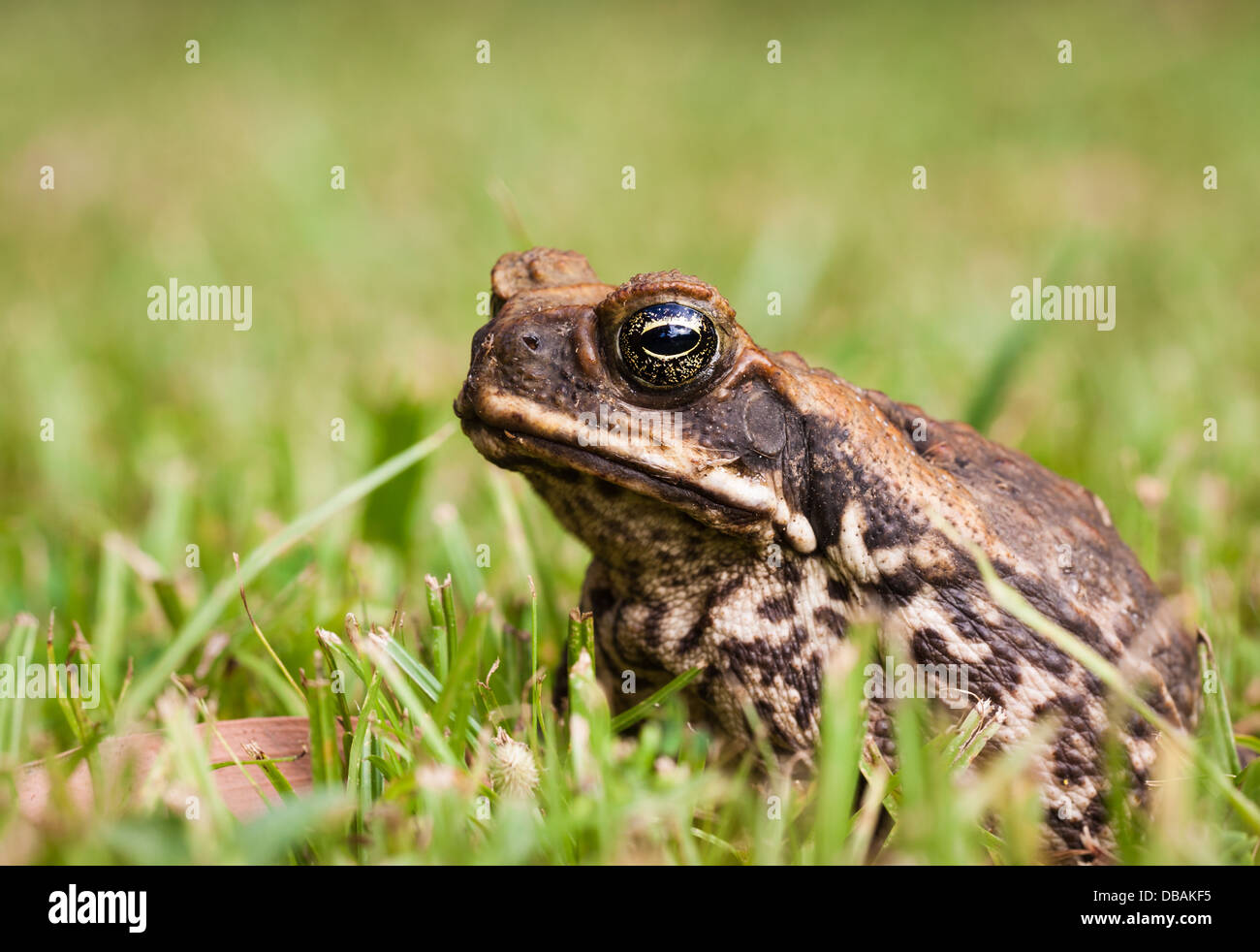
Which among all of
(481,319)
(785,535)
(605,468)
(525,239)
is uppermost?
(481,319)

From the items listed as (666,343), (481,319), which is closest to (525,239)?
(666,343)

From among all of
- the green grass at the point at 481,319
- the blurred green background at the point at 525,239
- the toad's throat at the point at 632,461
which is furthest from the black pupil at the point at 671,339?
the blurred green background at the point at 525,239

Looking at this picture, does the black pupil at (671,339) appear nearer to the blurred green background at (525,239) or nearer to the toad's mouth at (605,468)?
the toad's mouth at (605,468)

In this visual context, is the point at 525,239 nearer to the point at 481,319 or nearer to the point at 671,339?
the point at 671,339

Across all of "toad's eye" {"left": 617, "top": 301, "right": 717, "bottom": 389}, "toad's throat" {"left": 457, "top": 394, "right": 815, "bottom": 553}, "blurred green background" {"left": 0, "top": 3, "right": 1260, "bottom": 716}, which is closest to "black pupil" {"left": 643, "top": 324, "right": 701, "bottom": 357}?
"toad's eye" {"left": 617, "top": 301, "right": 717, "bottom": 389}

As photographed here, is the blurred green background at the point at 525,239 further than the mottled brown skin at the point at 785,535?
Yes
